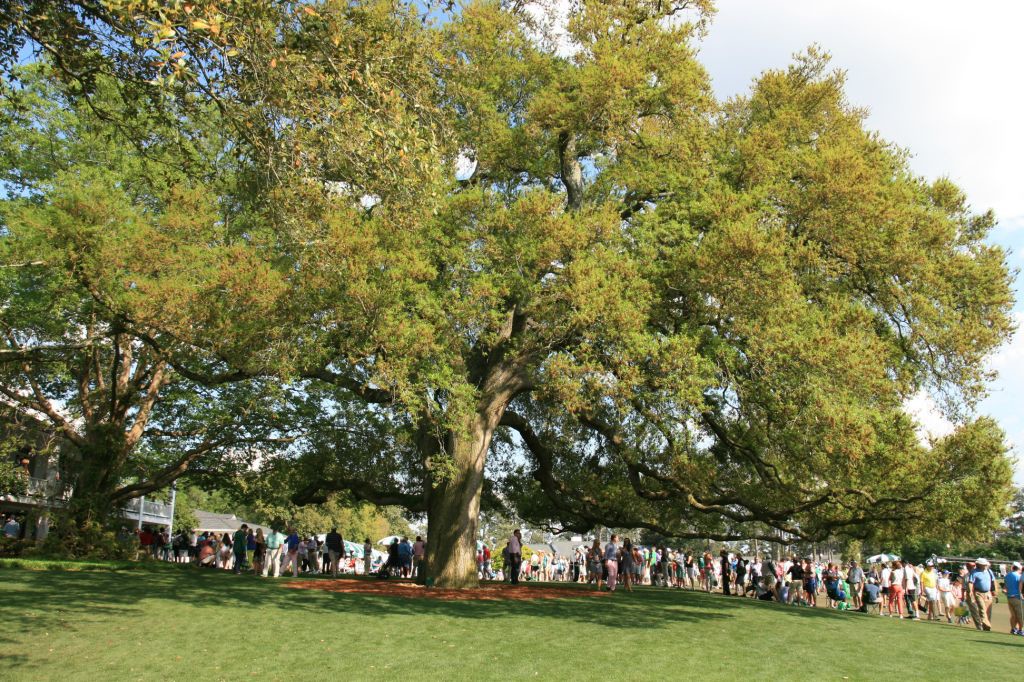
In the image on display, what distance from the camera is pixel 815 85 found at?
727 inches

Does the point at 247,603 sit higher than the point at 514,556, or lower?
lower

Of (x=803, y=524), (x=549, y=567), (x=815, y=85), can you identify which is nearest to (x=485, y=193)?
(x=815, y=85)

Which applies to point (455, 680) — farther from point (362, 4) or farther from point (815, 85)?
point (815, 85)

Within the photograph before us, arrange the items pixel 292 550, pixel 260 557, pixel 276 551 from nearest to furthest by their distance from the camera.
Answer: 1. pixel 276 551
2. pixel 260 557
3. pixel 292 550

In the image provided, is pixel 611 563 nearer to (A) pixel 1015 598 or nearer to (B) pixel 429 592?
(B) pixel 429 592

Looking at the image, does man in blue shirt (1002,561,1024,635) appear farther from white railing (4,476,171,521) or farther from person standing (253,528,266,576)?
white railing (4,476,171,521)

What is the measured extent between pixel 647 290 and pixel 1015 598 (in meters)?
10.9

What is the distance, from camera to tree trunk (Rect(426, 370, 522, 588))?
60.8 ft

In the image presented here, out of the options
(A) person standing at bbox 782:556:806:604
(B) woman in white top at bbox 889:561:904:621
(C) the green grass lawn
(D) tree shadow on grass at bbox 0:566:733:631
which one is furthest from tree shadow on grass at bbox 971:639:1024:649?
(A) person standing at bbox 782:556:806:604

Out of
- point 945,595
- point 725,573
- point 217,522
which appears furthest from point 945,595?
point 217,522

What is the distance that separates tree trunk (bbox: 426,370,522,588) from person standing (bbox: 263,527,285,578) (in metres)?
5.50

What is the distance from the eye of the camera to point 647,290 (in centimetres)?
1540

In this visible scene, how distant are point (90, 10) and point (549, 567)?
40.0 m

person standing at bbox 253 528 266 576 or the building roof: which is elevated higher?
person standing at bbox 253 528 266 576
